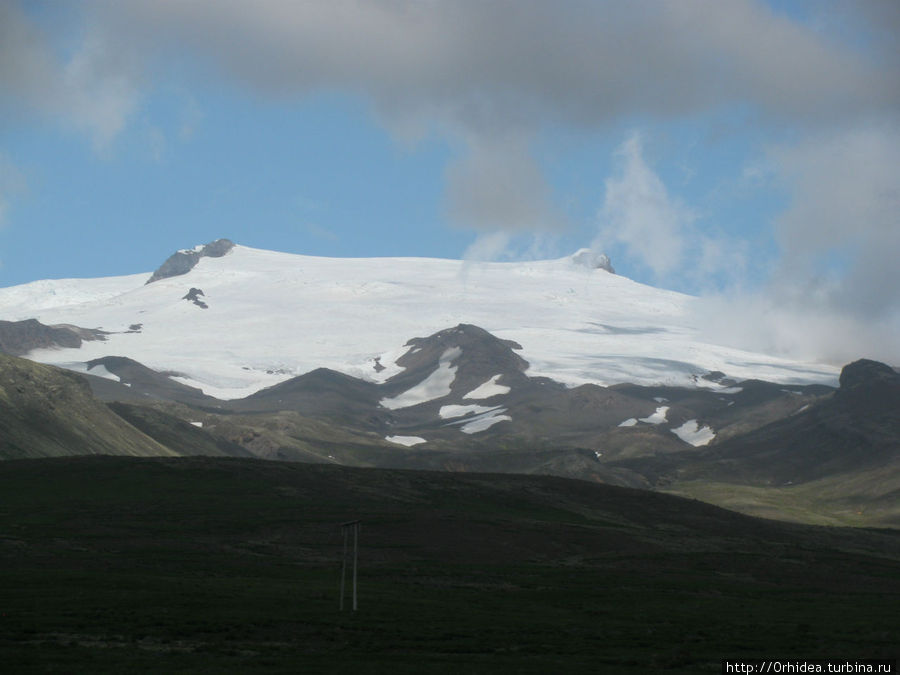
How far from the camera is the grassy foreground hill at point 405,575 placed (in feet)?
168

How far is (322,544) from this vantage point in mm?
113625

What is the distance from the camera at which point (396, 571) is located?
314ft

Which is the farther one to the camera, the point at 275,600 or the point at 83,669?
the point at 275,600

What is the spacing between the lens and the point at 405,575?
306 feet

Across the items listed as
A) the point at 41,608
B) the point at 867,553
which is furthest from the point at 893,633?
the point at 867,553

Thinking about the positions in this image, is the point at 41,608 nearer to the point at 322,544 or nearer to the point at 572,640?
the point at 572,640

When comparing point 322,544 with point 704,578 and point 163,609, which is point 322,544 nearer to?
point 704,578

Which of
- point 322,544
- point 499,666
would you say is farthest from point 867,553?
point 499,666

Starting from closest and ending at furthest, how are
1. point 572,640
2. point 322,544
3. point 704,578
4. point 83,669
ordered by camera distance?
point 83,669
point 572,640
point 704,578
point 322,544

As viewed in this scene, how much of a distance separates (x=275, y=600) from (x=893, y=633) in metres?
31.3

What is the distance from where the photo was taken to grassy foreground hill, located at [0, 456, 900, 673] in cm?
5134

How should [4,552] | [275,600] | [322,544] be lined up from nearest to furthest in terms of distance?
[275,600] < [4,552] < [322,544]

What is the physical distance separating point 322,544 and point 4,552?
29626 millimetres

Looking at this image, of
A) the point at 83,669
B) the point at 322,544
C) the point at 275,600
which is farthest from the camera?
the point at 322,544
